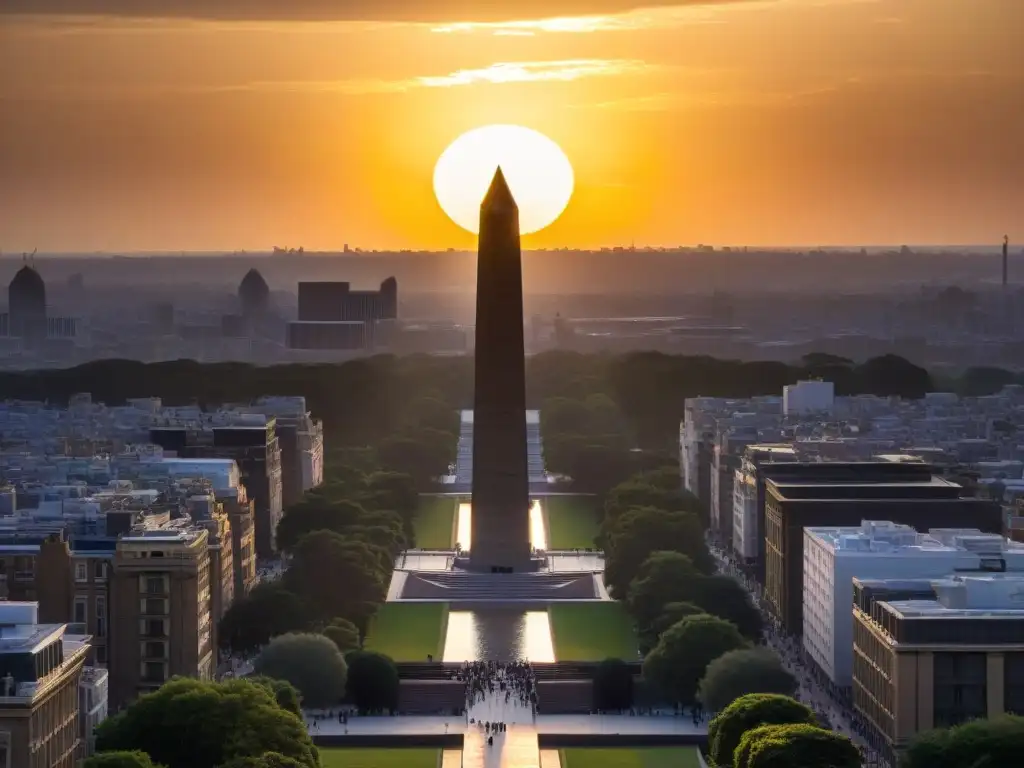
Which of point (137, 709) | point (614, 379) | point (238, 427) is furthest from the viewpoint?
point (614, 379)

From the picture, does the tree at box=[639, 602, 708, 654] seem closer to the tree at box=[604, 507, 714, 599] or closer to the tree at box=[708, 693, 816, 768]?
the tree at box=[604, 507, 714, 599]

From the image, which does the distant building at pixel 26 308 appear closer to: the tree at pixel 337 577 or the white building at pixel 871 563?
the tree at pixel 337 577

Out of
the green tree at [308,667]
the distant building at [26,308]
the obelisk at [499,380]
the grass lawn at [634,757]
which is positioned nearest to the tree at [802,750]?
the grass lawn at [634,757]

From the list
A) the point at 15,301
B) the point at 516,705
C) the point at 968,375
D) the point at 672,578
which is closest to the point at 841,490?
the point at 672,578

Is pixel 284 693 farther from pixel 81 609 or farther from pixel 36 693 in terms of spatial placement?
pixel 36 693

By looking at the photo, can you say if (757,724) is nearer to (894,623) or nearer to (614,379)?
(894,623)

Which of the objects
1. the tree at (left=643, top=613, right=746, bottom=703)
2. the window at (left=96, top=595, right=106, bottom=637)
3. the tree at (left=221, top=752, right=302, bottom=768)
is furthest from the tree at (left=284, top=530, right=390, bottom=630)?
the tree at (left=221, top=752, right=302, bottom=768)
